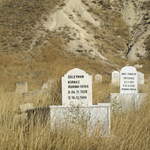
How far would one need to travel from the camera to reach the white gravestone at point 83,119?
6515 millimetres

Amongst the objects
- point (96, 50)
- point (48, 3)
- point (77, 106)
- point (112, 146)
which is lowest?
point (112, 146)

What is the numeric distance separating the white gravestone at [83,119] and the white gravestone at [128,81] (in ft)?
20.1

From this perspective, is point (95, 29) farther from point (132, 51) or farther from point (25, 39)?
point (25, 39)

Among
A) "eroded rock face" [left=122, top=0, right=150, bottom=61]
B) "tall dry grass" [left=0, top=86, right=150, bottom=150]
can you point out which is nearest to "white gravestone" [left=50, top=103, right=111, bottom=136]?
"tall dry grass" [left=0, top=86, right=150, bottom=150]

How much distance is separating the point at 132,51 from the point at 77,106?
1626 inches

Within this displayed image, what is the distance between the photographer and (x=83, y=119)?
709 cm

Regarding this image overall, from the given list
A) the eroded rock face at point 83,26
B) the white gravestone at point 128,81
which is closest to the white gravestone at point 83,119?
the white gravestone at point 128,81

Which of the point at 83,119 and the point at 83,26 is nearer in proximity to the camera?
the point at 83,119

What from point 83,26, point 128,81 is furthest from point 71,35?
point 128,81

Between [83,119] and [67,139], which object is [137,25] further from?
[67,139]

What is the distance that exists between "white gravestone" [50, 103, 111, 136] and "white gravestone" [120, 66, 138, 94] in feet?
20.1

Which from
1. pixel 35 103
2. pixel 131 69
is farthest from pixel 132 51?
pixel 35 103

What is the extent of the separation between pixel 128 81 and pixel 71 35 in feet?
94.8

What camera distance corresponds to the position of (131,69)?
14.6m
